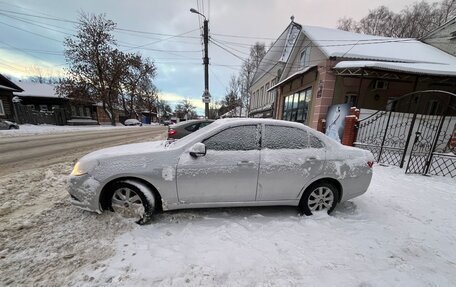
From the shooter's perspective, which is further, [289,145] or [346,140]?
[346,140]

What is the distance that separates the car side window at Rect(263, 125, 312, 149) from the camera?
319 cm

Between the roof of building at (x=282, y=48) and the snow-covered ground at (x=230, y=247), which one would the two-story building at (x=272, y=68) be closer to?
the roof of building at (x=282, y=48)

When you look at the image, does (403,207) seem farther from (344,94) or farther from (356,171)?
(344,94)

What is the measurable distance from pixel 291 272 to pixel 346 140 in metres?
7.39

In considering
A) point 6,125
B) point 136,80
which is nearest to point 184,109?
point 136,80

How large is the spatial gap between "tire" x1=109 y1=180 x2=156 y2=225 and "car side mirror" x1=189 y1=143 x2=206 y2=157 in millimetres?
830

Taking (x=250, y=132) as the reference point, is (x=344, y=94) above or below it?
above

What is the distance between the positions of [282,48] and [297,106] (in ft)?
29.1

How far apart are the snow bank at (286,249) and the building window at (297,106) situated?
10.9 meters

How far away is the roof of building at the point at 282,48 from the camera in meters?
17.7

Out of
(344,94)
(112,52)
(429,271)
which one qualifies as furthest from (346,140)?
(112,52)

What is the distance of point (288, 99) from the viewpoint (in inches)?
694

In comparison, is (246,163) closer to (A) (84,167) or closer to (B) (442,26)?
(A) (84,167)

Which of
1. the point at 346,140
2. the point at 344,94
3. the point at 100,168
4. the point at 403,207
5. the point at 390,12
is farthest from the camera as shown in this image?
the point at 390,12
